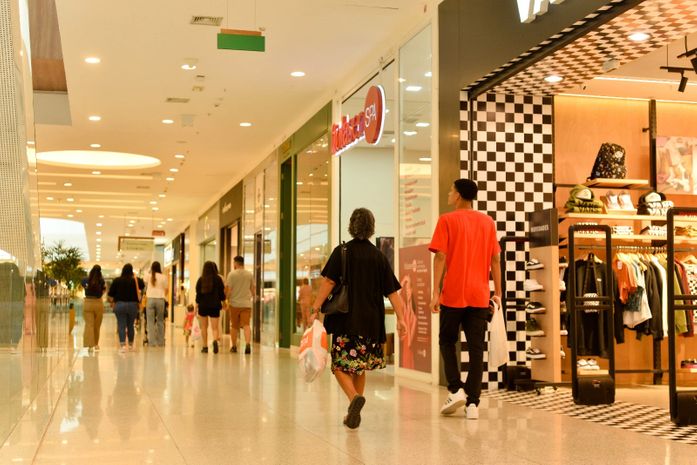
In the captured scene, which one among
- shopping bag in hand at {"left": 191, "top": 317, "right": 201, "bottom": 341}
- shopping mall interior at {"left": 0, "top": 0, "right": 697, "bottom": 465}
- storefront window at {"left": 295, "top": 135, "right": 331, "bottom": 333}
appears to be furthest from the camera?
shopping bag in hand at {"left": 191, "top": 317, "right": 201, "bottom": 341}

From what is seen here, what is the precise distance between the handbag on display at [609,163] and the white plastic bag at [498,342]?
9.01ft

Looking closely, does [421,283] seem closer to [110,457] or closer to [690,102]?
[690,102]

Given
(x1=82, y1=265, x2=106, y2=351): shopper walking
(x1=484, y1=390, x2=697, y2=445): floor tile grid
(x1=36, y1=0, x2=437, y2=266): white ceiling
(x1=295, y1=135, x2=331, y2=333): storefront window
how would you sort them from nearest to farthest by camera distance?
(x1=484, y1=390, x2=697, y2=445): floor tile grid → (x1=36, y1=0, x2=437, y2=266): white ceiling → (x1=295, y1=135, x2=331, y2=333): storefront window → (x1=82, y1=265, x2=106, y2=351): shopper walking

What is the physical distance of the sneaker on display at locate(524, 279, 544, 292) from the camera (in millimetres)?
7246

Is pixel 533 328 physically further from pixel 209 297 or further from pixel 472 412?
pixel 209 297

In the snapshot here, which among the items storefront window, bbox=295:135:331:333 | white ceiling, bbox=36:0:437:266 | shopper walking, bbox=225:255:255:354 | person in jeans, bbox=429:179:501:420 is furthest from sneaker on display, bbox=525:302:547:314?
shopper walking, bbox=225:255:255:354

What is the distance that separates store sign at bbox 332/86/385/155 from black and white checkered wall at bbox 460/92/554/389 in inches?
81.5

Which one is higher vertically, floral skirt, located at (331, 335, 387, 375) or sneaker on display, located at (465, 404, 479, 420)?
floral skirt, located at (331, 335, 387, 375)

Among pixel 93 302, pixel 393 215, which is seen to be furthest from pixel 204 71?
pixel 93 302

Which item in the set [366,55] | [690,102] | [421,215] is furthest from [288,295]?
[690,102]

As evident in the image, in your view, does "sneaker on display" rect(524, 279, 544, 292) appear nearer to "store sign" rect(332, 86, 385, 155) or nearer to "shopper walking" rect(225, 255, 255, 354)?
"store sign" rect(332, 86, 385, 155)

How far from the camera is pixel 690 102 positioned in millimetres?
9297

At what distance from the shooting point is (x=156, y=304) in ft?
48.6

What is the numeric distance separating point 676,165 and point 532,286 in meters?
2.94
